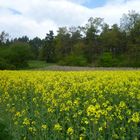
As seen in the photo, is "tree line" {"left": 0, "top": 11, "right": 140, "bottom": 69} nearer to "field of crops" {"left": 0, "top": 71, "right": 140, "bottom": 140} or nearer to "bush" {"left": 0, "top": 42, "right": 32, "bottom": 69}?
"bush" {"left": 0, "top": 42, "right": 32, "bottom": 69}

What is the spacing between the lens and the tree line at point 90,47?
6388 cm

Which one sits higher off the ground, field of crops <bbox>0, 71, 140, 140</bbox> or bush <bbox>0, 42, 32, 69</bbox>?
bush <bbox>0, 42, 32, 69</bbox>

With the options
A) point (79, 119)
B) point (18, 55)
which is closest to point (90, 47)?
point (18, 55)

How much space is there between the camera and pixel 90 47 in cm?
8050

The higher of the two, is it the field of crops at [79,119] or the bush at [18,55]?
the bush at [18,55]

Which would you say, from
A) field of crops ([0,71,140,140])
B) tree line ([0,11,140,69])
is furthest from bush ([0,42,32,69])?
field of crops ([0,71,140,140])

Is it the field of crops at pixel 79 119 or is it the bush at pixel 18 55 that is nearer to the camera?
the field of crops at pixel 79 119

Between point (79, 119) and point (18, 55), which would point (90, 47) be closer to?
point (18, 55)

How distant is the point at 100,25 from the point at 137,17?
913cm

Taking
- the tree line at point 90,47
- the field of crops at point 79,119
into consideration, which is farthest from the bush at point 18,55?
the field of crops at point 79,119

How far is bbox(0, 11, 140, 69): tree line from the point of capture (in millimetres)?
63875

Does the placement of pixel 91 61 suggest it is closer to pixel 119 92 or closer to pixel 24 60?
pixel 24 60

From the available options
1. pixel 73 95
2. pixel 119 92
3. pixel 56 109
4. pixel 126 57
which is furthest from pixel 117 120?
pixel 126 57

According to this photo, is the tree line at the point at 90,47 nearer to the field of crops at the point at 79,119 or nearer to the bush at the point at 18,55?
the bush at the point at 18,55
